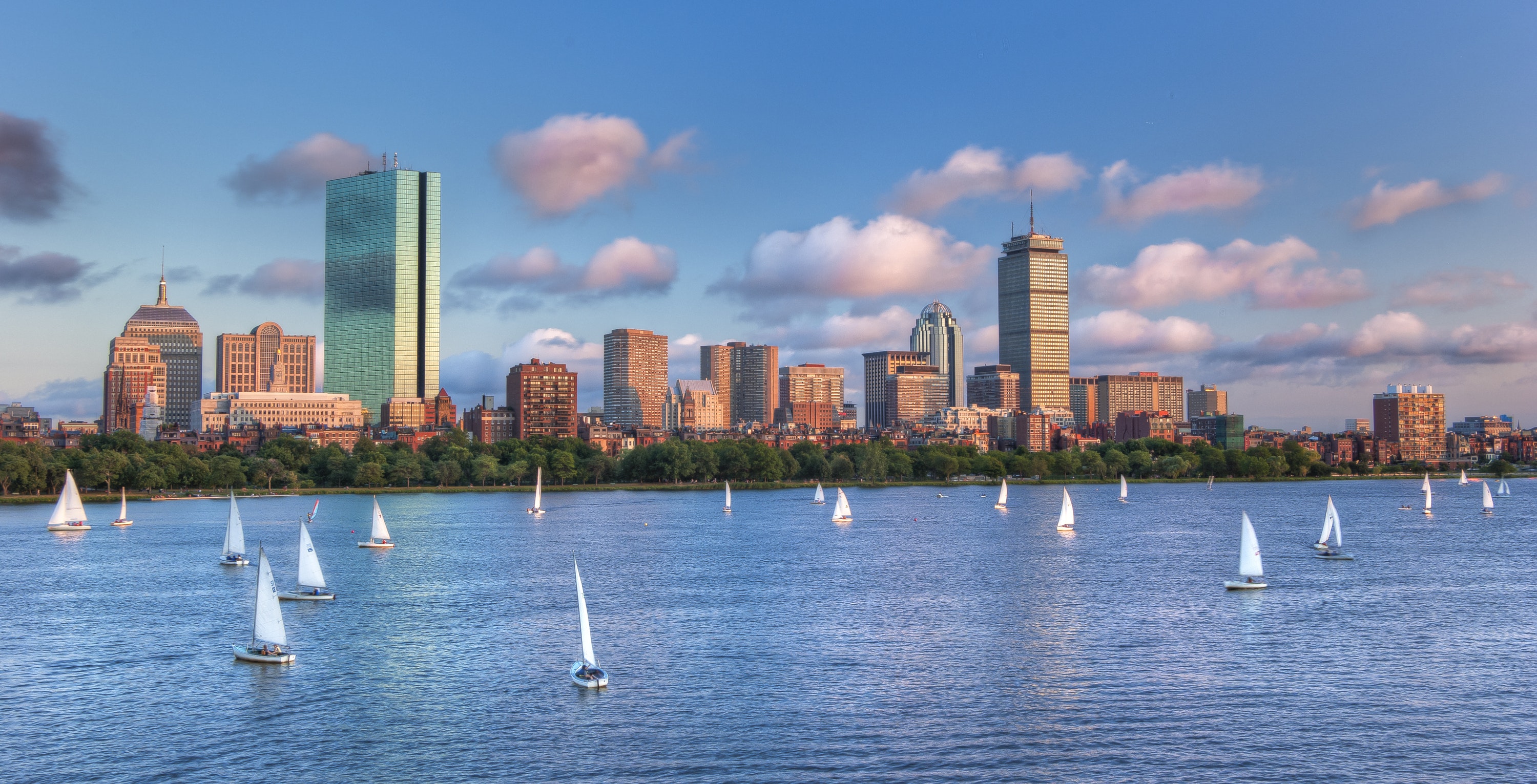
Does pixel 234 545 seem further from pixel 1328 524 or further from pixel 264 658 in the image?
pixel 1328 524

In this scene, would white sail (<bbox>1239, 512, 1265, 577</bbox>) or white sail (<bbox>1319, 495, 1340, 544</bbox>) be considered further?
white sail (<bbox>1319, 495, 1340, 544</bbox>)

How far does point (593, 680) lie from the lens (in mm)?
49531

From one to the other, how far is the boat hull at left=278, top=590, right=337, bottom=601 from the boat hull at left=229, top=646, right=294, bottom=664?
19413mm

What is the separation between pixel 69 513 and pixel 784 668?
4007 inches

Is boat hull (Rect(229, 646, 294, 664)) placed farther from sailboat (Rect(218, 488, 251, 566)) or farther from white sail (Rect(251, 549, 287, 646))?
sailboat (Rect(218, 488, 251, 566))

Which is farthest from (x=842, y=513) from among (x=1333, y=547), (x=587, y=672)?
(x=587, y=672)

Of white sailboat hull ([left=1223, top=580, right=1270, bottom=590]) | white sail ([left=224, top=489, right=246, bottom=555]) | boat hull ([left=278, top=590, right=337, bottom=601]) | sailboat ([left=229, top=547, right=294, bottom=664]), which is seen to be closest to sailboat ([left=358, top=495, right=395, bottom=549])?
white sail ([left=224, top=489, right=246, bottom=555])

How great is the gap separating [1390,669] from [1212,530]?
78083 millimetres

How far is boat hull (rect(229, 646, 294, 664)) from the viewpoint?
178 feet

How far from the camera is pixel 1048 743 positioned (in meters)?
42.2

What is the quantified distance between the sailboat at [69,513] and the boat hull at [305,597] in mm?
62992

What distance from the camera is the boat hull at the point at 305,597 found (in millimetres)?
74062

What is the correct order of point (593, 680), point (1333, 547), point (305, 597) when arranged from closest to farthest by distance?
point (593, 680)
point (305, 597)
point (1333, 547)

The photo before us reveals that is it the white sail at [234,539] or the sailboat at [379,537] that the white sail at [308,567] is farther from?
the sailboat at [379,537]
